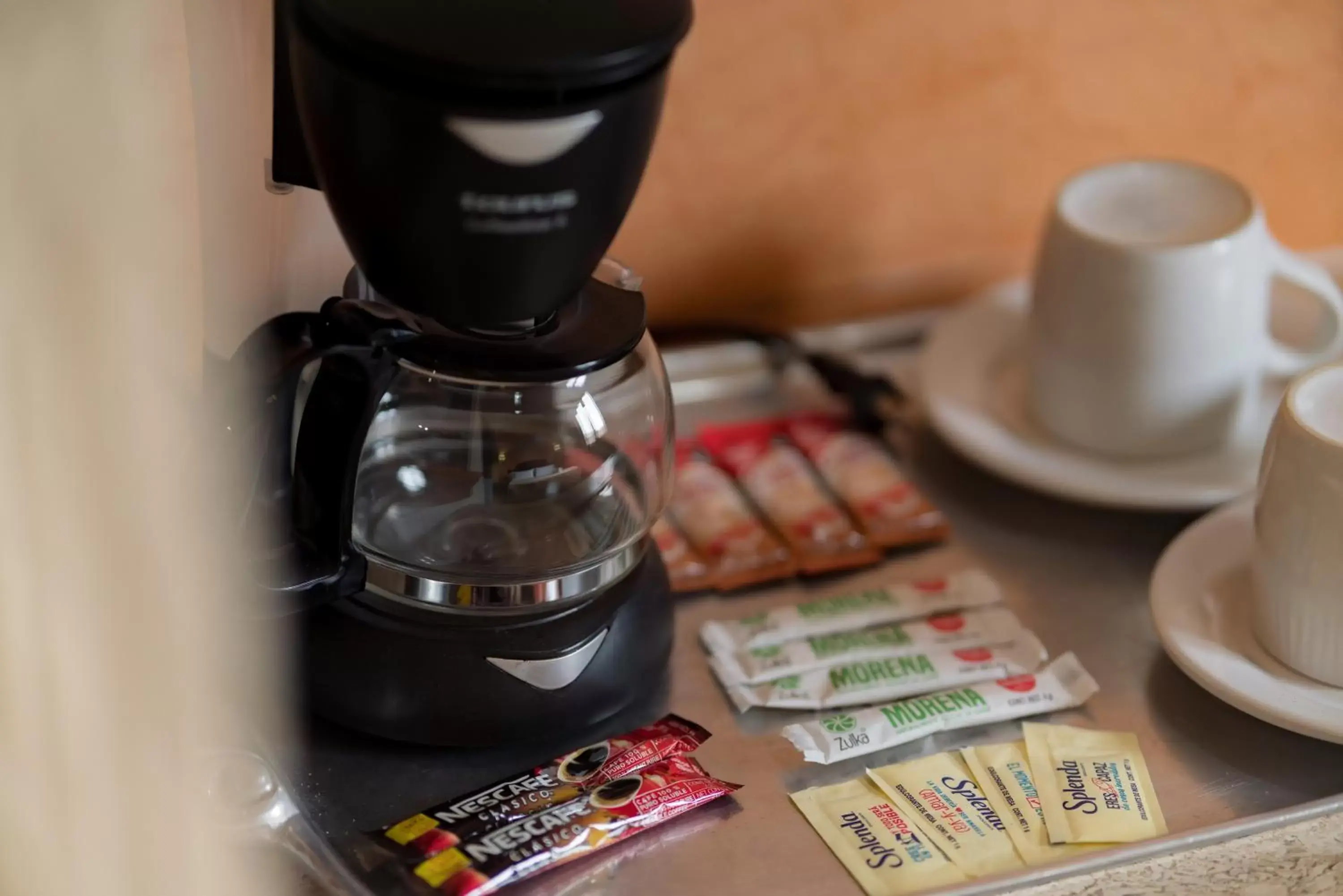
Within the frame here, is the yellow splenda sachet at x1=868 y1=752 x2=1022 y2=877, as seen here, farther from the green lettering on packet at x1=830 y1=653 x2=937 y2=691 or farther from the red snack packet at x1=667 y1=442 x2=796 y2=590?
the red snack packet at x1=667 y1=442 x2=796 y2=590

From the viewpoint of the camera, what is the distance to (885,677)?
70cm

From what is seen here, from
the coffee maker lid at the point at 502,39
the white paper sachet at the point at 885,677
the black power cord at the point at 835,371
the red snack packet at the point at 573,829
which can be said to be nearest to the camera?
the coffee maker lid at the point at 502,39

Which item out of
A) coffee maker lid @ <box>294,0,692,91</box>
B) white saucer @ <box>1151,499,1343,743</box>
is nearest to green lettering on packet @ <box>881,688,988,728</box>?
white saucer @ <box>1151,499,1343,743</box>

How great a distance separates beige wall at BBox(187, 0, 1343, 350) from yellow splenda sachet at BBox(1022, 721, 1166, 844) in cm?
41

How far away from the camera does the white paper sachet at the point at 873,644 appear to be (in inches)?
27.8

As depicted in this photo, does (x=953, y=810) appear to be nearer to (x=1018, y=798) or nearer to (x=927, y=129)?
(x=1018, y=798)

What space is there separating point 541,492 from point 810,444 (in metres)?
0.27

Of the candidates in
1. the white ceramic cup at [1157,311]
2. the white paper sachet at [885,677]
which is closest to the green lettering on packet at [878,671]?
the white paper sachet at [885,677]

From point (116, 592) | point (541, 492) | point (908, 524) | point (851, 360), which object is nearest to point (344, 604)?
point (541, 492)

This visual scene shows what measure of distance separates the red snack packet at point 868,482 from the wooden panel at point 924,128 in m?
0.12

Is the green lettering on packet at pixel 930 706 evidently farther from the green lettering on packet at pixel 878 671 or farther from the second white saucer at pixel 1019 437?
the second white saucer at pixel 1019 437

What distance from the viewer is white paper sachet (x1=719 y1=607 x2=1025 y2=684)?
0.71 m

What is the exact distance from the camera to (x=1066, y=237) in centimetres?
78

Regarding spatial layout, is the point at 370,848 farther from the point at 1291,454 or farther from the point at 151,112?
the point at 1291,454
